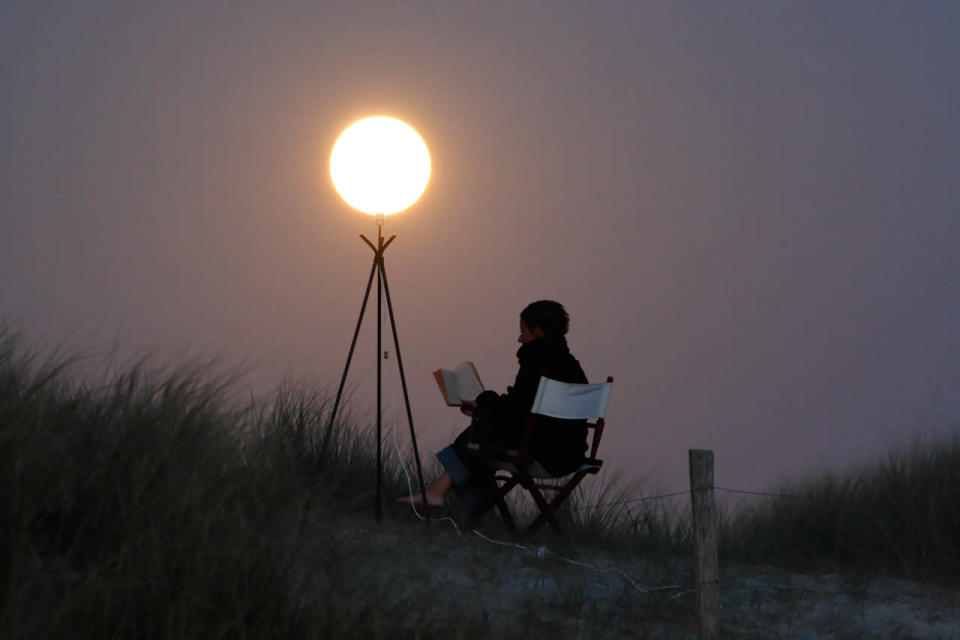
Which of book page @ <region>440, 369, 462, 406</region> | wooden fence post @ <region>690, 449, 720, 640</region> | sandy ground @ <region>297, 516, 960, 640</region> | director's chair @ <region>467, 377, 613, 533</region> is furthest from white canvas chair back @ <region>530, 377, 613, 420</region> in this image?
wooden fence post @ <region>690, 449, 720, 640</region>

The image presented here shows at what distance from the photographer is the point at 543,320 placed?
484cm

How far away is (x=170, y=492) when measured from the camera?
288 cm

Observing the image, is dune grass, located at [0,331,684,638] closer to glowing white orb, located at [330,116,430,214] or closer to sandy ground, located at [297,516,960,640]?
sandy ground, located at [297,516,960,640]

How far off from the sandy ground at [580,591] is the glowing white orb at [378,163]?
5.30 ft

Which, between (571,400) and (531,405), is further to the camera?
(531,405)

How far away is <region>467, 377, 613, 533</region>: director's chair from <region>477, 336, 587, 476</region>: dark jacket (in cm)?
6

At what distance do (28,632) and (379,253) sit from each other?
2810 mm

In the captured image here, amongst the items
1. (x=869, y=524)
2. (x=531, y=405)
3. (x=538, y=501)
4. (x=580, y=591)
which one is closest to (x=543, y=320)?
(x=531, y=405)

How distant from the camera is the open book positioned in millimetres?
4980

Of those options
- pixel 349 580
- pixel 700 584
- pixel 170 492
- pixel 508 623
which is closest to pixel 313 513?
pixel 349 580

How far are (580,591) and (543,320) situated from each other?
1.43 meters

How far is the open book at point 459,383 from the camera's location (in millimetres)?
4980

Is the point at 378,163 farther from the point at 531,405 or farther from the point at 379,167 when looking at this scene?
the point at 531,405

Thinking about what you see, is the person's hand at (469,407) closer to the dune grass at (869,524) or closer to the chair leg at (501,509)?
the chair leg at (501,509)
